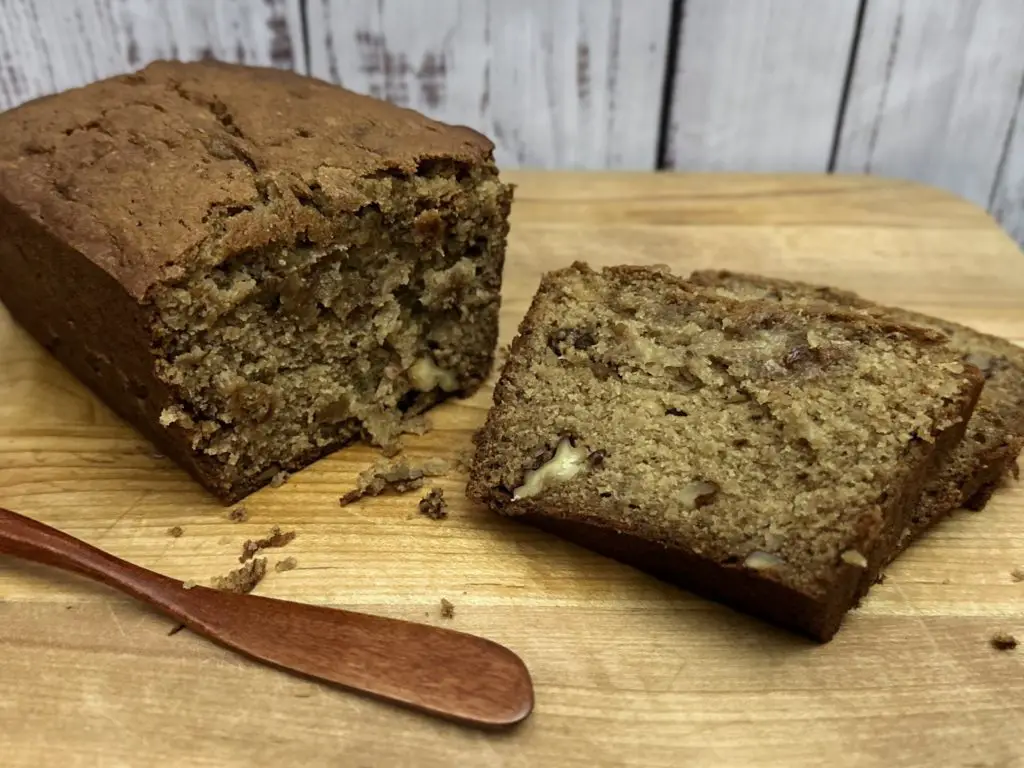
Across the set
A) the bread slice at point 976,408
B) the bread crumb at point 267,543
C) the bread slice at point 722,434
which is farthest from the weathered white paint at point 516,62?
the bread crumb at point 267,543

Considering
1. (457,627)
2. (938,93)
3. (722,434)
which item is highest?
(938,93)

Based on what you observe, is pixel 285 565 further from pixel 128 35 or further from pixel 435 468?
pixel 128 35

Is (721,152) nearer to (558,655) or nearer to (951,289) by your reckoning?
(951,289)

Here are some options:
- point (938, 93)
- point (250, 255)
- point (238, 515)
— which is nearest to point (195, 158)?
point (250, 255)

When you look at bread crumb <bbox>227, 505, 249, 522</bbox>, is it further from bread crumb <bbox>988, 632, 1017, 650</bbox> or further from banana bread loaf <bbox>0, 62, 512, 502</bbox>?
bread crumb <bbox>988, 632, 1017, 650</bbox>

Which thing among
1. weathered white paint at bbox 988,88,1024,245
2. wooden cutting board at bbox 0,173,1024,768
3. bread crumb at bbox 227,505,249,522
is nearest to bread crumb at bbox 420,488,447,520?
wooden cutting board at bbox 0,173,1024,768

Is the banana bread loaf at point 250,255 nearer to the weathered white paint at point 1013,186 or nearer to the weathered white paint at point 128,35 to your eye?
the weathered white paint at point 128,35

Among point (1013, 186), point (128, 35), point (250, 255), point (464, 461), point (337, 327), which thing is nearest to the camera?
point (250, 255)
